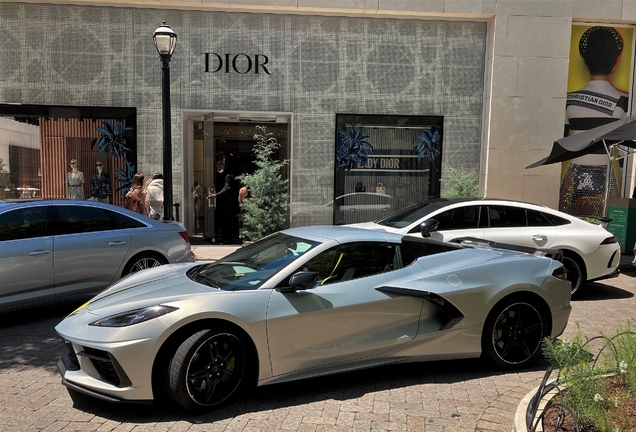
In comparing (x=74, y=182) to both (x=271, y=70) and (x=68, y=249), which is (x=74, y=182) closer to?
(x=271, y=70)

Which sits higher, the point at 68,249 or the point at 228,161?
the point at 228,161

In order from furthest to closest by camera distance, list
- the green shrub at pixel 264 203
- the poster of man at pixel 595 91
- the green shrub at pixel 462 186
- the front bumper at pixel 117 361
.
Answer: the poster of man at pixel 595 91 < the green shrub at pixel 462 186 < the green shrub at pixel 264 203 < the front bumper at pixel 117 361

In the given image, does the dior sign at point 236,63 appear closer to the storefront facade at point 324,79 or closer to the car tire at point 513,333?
the storefront facade at point 324,79

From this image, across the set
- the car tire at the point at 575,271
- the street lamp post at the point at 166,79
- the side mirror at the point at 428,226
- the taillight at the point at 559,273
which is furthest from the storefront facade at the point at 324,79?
the taillight at the point at 559,273

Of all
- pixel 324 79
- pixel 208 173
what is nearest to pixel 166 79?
pixel 208 173

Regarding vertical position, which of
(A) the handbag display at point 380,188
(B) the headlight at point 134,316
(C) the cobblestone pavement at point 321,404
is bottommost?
(C) the cobblestone pavement at point 321,404

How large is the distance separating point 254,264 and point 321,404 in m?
1.33

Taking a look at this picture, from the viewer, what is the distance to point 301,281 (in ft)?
13.2

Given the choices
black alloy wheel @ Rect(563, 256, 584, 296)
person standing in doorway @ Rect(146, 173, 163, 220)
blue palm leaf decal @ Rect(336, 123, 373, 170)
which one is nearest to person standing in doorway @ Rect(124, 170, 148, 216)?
person standing in doorway @ Rect(146, 173, 163, 220)

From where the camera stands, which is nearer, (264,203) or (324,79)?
(264,203)

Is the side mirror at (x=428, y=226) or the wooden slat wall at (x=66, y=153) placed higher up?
the wooden slat wall at (x=66, y=153)

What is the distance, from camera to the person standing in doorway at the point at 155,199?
11.6 m

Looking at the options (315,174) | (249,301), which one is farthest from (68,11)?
(249,301)

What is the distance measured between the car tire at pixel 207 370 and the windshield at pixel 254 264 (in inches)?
18.1
